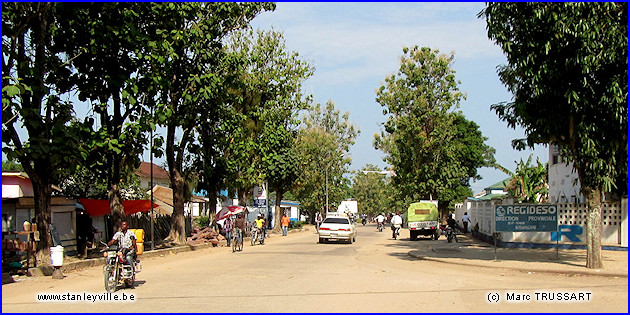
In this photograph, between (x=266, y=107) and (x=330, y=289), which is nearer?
(x=330, y=289)

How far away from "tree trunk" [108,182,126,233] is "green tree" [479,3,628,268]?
1635 centimetres

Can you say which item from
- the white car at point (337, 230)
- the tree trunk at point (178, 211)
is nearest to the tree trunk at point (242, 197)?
the white car at point (337, 230)

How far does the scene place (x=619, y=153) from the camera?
1756cm

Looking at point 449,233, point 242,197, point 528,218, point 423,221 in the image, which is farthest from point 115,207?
point 242,197

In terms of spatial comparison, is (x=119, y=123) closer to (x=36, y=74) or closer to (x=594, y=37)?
(x=36, y=74)

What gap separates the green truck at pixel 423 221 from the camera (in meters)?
38.8

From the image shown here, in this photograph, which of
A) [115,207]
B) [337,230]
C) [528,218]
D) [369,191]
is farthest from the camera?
[369,191]

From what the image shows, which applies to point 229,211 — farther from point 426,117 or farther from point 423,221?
point 426,117

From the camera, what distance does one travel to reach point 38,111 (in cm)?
1847

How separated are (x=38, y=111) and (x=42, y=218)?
11.6 feet

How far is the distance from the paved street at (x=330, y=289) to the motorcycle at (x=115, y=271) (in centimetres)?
26

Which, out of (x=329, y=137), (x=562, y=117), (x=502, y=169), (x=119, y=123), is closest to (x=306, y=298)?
(x=562, y=117)

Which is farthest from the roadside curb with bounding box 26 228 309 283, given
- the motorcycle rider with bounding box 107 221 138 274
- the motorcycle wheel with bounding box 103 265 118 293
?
the motorcycle wheel with bounding box 103 265 118 293

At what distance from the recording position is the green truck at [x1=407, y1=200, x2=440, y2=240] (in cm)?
3878
